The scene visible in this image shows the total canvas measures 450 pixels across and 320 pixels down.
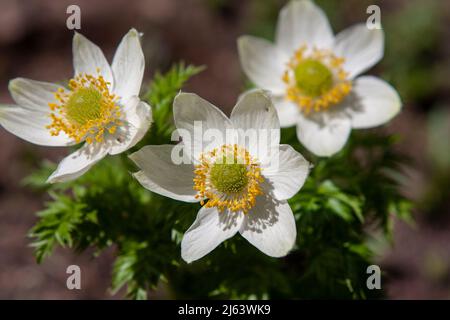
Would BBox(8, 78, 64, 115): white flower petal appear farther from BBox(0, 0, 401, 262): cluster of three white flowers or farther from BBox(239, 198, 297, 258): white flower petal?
BBox(239, 198, 297, 258): white flower petal

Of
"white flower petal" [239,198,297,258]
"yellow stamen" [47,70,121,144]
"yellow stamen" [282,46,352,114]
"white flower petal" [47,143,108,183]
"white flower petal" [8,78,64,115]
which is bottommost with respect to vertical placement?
"white flower petal" [239,198,297,258]

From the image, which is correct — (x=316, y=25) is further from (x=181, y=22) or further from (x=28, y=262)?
(x=28, y=262)

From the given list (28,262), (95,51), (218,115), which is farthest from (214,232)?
(28,262)

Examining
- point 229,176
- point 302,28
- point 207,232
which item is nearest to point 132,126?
point 229,176

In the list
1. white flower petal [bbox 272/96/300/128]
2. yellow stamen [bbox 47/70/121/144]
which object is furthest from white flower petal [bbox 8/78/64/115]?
white flower petal [bbox 272/96/300/128]

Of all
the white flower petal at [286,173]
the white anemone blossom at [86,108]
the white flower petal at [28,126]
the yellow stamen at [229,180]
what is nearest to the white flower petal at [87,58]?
the white anemone blossom at [86,108]

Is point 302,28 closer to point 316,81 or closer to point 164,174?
point 316,81
